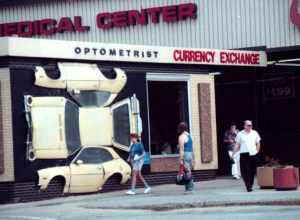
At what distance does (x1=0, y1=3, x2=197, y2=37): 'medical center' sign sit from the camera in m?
32.0

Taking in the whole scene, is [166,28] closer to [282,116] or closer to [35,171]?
[282,116]

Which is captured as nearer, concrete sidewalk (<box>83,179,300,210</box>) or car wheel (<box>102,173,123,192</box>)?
concrete sidewalk (<box>83,179,300,210</box>)

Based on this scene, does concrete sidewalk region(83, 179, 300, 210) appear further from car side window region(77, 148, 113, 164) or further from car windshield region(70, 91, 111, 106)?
car windshield region(70, 91, 111, 106)

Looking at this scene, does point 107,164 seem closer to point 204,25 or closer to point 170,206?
point 170,206

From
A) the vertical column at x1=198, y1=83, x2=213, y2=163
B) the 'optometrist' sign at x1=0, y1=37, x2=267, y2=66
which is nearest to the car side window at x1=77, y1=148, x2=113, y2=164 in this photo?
the 'optometrist' sign at x1=0, y1=37, x2=267, y2=66

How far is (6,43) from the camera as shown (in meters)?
21.3

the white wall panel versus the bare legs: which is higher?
the white wall panel

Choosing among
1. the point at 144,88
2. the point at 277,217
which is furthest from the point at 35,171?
the point at 277,217

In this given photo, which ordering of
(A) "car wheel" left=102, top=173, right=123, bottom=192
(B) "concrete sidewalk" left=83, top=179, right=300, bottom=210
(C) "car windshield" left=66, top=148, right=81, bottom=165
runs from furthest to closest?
(A) "car wheel" left=102, top=173, right=123, bottom=192, (C) "car windshield" left=66, top=148, right=81, bottom=165, (B) "concrete sidewalk" left=83, top=179, right=300, bottom=210

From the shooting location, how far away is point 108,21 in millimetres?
33594

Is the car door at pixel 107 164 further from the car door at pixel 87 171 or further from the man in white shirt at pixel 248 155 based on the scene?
the man in white shirt at pixel 248 155

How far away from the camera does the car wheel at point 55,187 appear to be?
22.3 m

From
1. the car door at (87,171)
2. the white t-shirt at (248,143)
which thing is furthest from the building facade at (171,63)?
the white t-shirt at (248,143)

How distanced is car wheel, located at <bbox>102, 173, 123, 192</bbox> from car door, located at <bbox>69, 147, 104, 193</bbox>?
323 millimetres
